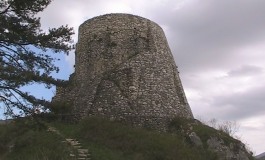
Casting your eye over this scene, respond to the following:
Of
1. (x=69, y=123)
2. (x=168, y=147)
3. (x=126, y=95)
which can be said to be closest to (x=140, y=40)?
(x=126, y=95)

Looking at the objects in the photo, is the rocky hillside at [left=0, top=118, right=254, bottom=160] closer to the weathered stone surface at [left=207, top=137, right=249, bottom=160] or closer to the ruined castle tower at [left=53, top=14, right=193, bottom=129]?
the weathered stone surface at [left=207, top=137, right=249, bottom=160]

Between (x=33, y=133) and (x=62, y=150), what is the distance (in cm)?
363

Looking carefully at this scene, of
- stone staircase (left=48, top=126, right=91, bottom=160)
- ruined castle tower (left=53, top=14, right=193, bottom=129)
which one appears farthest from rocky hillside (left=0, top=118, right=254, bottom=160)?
ruined castle tower (left=53, top=14, right=193, bottom=129)

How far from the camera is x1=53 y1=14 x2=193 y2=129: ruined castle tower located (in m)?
22.7

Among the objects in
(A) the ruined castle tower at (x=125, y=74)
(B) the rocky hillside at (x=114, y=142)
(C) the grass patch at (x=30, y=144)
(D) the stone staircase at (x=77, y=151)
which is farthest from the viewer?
(A) the ruined castle tower at (x=125, y=74)

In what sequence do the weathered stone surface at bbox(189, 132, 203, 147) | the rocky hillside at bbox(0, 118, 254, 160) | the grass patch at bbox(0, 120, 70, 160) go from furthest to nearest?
the weathered stone surface at bbox(189, 132, 203, 147), the rocky hillside at bbox(0, 118, 254, 160), the grass patch at bbox(0, 120, 70, 160)

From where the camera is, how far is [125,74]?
23.6m

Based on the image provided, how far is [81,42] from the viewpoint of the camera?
25.6 metres

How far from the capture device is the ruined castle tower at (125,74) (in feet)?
74.5

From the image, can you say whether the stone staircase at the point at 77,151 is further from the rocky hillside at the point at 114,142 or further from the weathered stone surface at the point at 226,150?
the weathered stone surface at the point at 226,150

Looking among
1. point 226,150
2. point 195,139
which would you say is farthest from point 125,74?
point 226,150

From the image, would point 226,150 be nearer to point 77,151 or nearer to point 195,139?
point 195,139

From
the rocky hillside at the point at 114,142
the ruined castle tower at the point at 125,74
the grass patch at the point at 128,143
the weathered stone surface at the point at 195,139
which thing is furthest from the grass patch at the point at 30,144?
the weathered stone surface at the point at 195,139

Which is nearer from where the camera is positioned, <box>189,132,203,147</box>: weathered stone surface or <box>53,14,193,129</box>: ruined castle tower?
<box>189,132,203,147</box>: weathered stone surface
